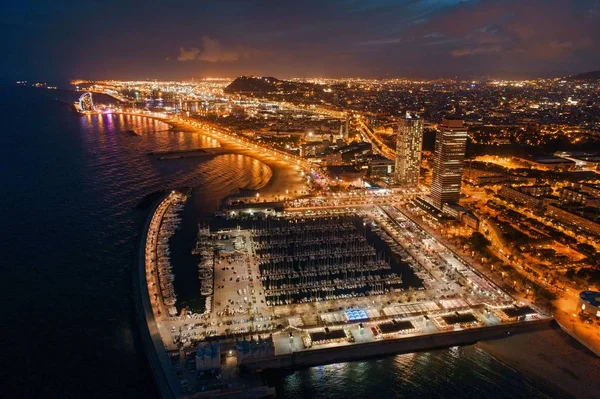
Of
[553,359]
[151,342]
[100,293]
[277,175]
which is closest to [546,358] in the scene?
[553,359]

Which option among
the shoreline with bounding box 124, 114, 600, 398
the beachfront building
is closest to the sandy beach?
the shoreline with bounding box 124, 114, 600, 398

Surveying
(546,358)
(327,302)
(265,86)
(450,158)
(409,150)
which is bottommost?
(546,358)

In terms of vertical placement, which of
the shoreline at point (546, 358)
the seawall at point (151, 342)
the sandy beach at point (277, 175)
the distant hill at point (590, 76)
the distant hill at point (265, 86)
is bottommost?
the shoreline at point (546, 358)

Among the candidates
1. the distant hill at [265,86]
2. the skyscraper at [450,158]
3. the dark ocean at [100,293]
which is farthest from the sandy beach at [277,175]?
the distant hill at [265,86]

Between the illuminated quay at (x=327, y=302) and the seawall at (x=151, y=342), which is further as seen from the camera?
the illuminated quay at (x=327, y=302)

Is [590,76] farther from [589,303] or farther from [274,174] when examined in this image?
[589,303]

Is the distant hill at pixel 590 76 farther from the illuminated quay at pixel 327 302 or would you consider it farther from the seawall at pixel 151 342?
the seawall at pixel 151 342

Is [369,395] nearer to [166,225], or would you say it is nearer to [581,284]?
[581,284]
